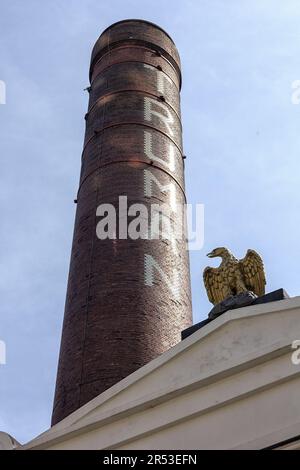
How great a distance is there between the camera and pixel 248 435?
7.91m

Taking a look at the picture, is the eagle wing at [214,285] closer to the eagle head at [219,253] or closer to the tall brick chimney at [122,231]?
the eagle head at [219,253]

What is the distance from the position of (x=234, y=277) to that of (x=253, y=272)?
0.87 ft

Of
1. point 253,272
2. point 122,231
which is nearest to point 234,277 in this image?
point 253,272

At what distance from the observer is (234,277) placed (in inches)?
407

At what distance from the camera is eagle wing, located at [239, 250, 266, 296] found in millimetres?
10188

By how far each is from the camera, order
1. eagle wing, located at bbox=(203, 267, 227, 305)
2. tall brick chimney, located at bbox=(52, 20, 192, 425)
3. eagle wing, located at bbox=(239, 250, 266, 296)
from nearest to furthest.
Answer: eagle wing, located at bbox=(239, 250, 266, 296) → eagle wing, located at bbox=(203, 267, 227, 305) → tall brick chimney, located at bbox=(52, 20, 192, 425)


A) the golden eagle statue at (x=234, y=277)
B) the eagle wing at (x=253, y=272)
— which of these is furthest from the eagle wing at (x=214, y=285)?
the eagle wing at (x=253, y=272)

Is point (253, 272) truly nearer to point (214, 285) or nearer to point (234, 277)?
point (234, 277)

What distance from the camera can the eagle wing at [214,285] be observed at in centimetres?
1040

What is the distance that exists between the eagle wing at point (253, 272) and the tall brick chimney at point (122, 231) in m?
3.40

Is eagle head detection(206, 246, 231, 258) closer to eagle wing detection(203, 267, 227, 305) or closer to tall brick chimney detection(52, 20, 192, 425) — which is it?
eagle wing detection(203, 267, 227, 305)

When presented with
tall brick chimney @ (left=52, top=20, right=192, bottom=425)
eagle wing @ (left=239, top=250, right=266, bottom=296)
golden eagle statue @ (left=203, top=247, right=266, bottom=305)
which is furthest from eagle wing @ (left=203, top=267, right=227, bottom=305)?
tall brick chimney @ (left=52, top=20, right=192, bottom=425)
